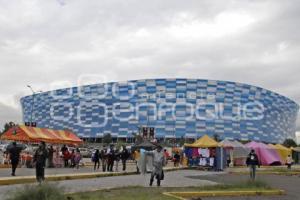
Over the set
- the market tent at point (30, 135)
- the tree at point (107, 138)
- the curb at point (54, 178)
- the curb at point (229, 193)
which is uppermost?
the tree at point (107, 138)

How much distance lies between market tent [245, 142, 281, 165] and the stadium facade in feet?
222

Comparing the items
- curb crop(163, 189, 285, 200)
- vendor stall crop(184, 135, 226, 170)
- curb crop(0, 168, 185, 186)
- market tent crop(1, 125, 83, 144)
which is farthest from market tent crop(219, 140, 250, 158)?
curb crop(163, 189, 285, 200)

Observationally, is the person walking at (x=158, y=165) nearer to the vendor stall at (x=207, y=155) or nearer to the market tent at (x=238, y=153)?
the vendor stall at (x=207, y=155)

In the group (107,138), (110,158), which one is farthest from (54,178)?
(107,138)

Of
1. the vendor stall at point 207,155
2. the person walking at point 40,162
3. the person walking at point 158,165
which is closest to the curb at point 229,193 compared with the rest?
the person walking at point 158,165

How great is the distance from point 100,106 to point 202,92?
25655 mm

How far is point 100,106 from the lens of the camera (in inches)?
5133

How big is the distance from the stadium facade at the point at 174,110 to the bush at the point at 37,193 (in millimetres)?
109151

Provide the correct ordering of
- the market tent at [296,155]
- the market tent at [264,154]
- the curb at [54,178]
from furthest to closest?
the market tent at [296,155], the market tent at [264,154], the curb at [54,178]

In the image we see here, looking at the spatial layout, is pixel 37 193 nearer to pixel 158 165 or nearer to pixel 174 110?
pixel 158 165

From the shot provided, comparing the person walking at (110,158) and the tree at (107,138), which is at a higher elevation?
the tree at (107,138)

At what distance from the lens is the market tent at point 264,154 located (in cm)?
5086

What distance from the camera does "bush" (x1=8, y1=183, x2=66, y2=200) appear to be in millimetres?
10102

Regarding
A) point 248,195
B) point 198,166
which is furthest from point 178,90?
point 248,195
